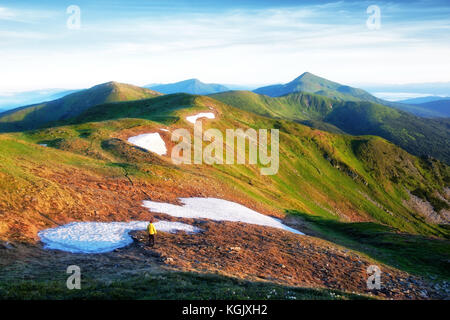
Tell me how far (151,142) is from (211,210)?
999 inches

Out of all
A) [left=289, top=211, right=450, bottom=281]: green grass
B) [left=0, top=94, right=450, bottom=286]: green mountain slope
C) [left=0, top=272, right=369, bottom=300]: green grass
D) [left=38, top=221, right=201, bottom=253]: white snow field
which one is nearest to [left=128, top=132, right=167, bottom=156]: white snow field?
[left=0, top=94, right=450, bottom=286]: green mountain slope

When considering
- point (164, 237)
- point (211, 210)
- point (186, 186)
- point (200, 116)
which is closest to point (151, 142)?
point (186, 186)

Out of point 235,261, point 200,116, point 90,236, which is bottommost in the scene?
point 235,261

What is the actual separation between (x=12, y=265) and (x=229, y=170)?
152ft

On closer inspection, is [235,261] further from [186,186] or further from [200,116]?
[200,116]

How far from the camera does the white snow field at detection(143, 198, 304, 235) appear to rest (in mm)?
29484

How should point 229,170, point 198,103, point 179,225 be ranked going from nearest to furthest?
point 179,225, point 229,170, point 198,103

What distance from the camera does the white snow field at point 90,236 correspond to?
18.6 m

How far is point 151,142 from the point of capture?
176 ft

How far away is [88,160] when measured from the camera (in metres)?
37.9

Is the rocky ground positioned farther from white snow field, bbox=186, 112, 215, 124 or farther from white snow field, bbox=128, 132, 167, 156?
white snow field, bbox=186, 112, 215, 124

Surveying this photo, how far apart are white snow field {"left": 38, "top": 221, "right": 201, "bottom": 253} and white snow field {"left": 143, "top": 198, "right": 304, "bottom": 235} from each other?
5422 millimetres
